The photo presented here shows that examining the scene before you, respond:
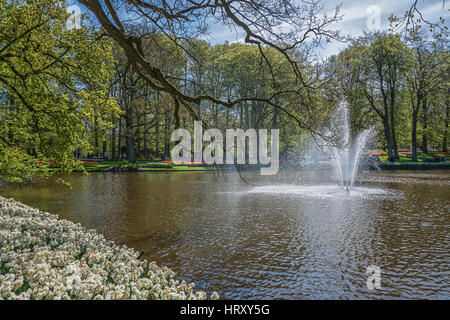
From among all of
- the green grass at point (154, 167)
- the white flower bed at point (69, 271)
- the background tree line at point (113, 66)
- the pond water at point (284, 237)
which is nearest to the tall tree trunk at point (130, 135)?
the green grass at point (154, 167)

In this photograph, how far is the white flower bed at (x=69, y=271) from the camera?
3.45 m

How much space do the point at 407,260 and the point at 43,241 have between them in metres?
7.07

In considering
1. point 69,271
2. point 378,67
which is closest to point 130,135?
point 378,67

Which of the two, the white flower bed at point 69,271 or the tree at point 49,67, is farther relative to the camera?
the tree at point 49,67

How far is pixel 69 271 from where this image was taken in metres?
3.99

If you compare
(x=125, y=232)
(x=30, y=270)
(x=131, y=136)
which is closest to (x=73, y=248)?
(x=30, y=270)

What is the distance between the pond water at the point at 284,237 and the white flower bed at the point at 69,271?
1.31m

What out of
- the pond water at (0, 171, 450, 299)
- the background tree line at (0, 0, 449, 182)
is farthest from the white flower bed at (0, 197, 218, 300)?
the background tree line at (0, 0, 449, 182)

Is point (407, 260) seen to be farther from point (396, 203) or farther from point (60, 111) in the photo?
point (60, 111)

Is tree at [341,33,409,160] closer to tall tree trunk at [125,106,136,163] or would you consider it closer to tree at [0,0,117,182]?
tall tree trunk at [125,106,136,163]

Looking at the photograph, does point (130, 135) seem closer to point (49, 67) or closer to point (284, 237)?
point (49, 67)

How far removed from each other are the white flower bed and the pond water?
4.29ft

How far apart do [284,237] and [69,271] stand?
5.59 m

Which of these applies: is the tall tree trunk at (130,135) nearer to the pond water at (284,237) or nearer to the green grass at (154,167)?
the green grass at (154,167)
